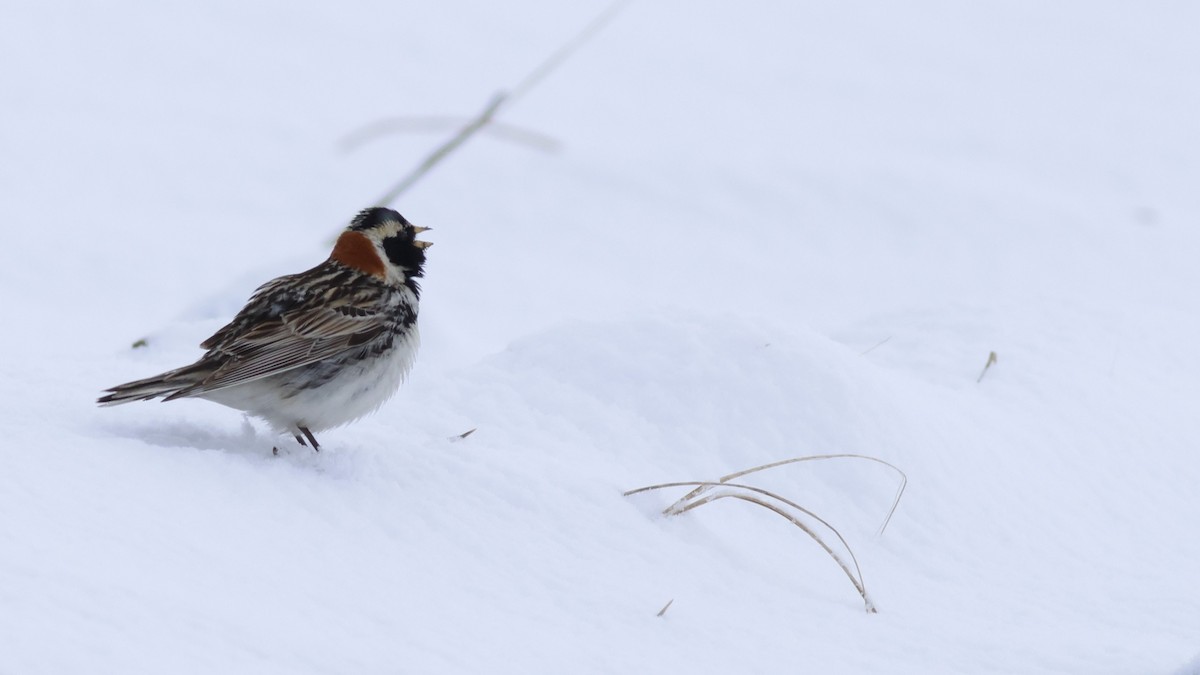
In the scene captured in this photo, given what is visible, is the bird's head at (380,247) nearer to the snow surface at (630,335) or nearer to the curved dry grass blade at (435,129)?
the curved dry grass blade at (435,129)

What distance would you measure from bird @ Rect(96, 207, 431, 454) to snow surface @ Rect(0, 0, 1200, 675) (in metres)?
0.14

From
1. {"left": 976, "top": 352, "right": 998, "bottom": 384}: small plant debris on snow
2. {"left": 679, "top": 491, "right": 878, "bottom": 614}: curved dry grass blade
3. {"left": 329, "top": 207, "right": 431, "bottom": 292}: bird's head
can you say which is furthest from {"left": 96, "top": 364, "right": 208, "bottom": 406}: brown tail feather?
{"left": 976, "top": 352, "right": 998, "bottom": 384}: small plant debris on snow

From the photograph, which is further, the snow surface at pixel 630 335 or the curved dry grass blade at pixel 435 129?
the curved dry grass blade at pixel 435 129

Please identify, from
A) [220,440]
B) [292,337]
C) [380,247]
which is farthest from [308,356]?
[380,247]

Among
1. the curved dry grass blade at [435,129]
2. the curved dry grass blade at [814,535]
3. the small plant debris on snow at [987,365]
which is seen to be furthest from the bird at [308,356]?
the small plant debris on snow at [987,365]

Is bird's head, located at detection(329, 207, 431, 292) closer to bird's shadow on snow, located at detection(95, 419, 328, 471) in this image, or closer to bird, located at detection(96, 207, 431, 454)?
bird, located at detection(96, 207, 431, 454)

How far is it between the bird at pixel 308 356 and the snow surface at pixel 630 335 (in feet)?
0.46

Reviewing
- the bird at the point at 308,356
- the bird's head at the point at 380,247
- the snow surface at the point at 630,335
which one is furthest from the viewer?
the bird's head at the point at 380,247

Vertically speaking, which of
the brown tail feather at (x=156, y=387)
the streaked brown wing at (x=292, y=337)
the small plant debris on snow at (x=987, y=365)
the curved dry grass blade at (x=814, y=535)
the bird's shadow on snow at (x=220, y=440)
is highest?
the brown tail feather at (x=156, y=387)

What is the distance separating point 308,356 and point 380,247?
1.96 ft

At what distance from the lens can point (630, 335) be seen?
4.86 meters

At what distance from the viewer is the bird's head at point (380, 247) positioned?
4301mm

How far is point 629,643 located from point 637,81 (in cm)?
862

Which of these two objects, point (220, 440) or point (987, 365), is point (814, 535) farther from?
point (987, 365)
